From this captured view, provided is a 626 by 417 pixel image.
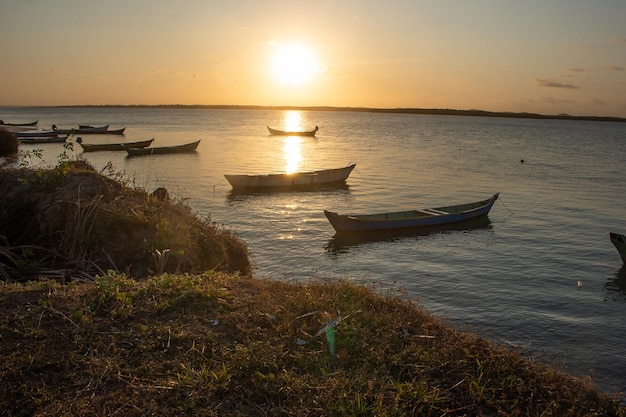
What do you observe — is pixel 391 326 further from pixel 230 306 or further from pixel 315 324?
pixel 230 306

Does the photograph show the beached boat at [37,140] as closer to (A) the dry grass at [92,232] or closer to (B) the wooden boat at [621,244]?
(A) the dry grass at [92,232]

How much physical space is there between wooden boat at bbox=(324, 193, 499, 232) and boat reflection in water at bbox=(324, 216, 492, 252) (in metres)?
0.18

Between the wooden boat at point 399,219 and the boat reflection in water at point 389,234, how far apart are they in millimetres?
179

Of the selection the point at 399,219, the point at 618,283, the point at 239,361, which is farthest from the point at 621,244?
the point at 239,361

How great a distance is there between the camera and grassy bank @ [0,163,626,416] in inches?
208

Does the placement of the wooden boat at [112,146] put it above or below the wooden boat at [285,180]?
above

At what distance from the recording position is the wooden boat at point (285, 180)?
3209 centimetres

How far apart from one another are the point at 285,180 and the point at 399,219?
12699 millimetres

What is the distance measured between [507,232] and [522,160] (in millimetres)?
34010

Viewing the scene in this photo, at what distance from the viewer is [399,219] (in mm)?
21953

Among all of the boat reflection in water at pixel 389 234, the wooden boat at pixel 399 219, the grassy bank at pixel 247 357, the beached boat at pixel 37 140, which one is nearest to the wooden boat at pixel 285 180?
the wooden boat at pixel 399 219

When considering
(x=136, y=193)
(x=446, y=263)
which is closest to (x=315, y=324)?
(x=136, y=193)

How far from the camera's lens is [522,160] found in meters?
53.4

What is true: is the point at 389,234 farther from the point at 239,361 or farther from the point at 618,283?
the point at 239,361
